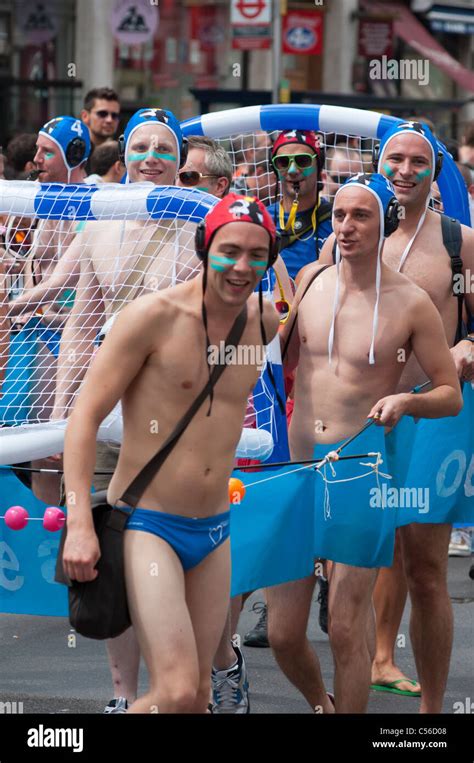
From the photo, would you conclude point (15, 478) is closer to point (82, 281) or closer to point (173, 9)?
point (82, 281)

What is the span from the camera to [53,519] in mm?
4922

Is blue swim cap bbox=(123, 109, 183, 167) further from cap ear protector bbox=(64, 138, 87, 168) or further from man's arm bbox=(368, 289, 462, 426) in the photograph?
man's arm bbox=(368, 289, 462, 426)

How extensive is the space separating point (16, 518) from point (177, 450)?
110 centimetres

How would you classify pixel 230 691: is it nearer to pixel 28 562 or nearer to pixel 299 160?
pixel 28 562

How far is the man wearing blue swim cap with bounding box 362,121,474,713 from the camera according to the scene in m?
5.86

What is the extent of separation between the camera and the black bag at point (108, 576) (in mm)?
4180

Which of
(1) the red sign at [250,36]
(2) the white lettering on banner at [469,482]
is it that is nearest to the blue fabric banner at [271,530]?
(2) the white lettering on banner at [469,482]

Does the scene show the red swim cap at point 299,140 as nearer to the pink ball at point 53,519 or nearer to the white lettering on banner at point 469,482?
the white lettering on banner at point 469,482

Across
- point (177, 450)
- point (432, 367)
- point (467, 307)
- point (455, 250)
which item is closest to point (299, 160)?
point (455, 250)

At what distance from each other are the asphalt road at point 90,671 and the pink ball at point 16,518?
1.23 meters

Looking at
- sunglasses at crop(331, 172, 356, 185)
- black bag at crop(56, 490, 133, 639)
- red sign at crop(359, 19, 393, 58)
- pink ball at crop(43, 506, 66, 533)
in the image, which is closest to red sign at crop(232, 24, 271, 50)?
red sign at crop(359, 19, 393, 58)

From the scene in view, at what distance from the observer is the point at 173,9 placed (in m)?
25.1

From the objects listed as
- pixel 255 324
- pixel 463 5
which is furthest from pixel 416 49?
pixel 255 324

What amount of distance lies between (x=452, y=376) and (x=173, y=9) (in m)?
20.8
